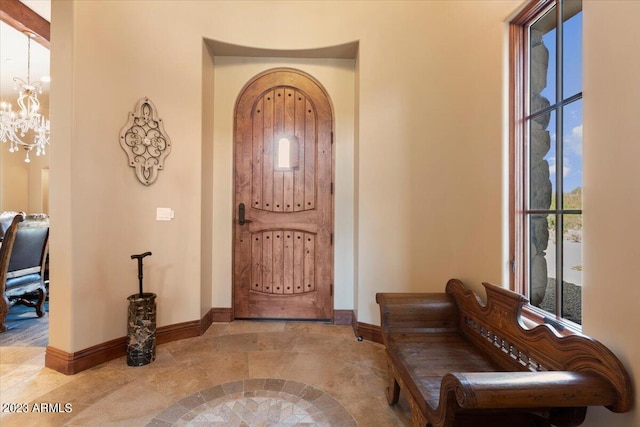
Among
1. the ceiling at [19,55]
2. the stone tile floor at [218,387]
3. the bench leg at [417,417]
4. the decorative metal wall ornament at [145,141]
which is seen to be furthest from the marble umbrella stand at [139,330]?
the ceiling at [19,55]

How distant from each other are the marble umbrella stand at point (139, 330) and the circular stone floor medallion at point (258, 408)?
64 centimetres

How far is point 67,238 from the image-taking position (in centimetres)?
203

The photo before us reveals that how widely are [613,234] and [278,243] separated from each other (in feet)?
8.26

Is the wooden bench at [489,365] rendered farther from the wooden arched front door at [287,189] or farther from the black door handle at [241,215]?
the black door handle at [241,215]

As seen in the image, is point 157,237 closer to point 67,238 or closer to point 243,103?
point 67,238

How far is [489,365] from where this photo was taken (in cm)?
146

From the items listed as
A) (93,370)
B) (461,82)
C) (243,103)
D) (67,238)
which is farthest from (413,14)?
(93,370)

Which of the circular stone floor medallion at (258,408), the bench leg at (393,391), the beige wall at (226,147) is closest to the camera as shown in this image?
the circular stone floor medallion at (258,408)

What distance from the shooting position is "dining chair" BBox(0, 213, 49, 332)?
267 cm

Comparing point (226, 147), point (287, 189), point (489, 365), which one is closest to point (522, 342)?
point (489, 365)

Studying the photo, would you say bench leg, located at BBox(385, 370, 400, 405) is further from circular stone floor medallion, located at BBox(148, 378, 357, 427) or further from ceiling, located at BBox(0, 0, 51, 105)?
ceiling, located at BBox(0, 0, 51, 105)

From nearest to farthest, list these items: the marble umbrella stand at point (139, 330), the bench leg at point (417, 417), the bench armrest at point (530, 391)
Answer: the bench armrest at point (530, 391)
the bench leg at point (417, 417)
the marble umbrella stand at point (139, 330)

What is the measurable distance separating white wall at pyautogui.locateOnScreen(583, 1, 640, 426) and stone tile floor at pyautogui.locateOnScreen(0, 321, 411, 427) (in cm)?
111

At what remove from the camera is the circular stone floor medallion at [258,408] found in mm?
1570
